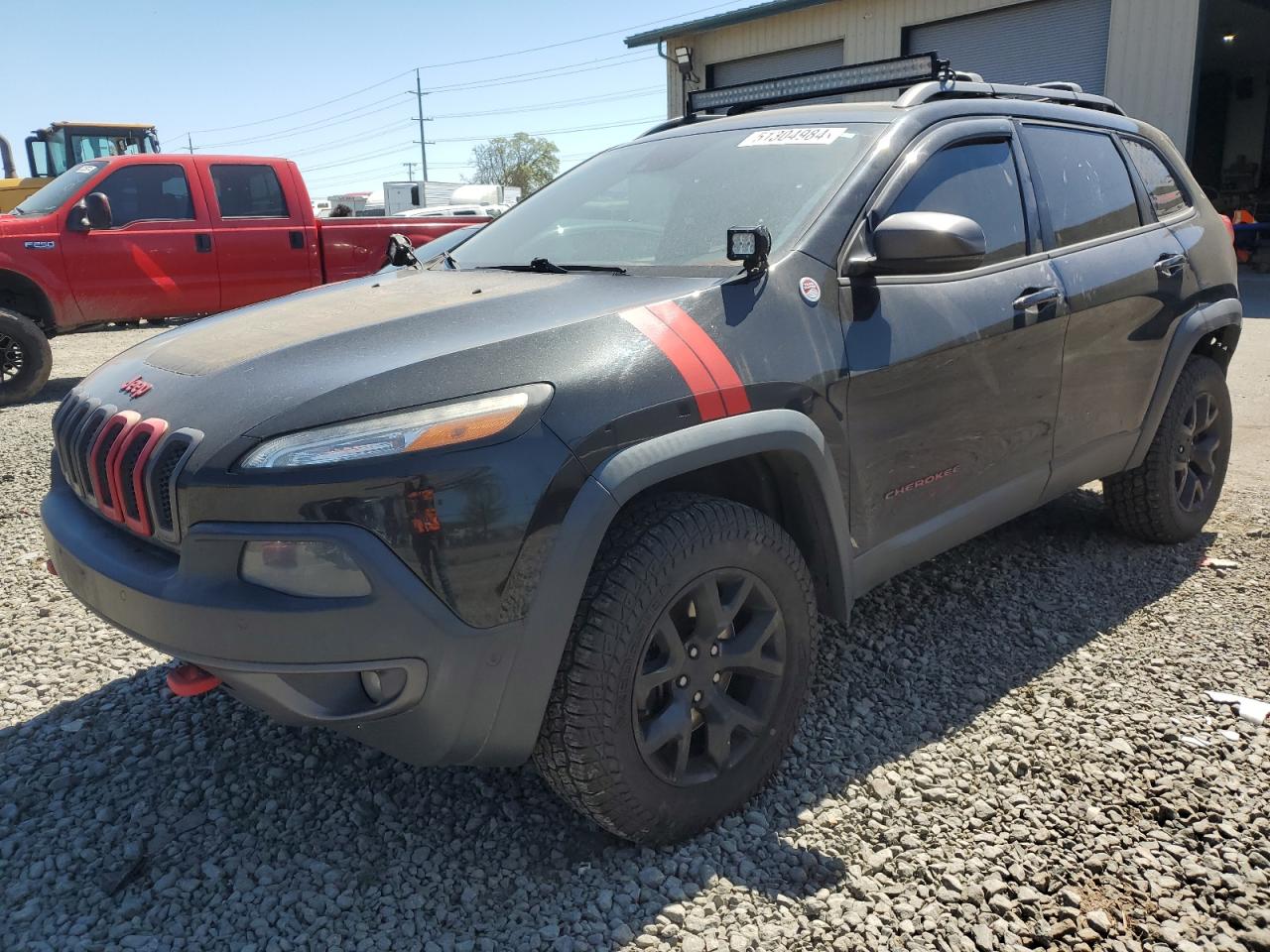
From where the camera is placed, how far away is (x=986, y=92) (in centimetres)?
345

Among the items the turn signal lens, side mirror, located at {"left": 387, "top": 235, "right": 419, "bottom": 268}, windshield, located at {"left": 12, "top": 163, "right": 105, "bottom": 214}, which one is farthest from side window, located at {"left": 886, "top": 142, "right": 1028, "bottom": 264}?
windshield, located at {"left": 12, "top": 163, "right": 105, "bottom": 214}

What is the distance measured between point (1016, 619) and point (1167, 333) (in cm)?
128

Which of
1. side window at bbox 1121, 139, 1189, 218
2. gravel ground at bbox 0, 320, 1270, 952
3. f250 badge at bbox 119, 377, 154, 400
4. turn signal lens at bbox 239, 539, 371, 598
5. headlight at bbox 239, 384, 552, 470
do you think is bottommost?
gravel ground at bbox 0, 320, 1270, 952

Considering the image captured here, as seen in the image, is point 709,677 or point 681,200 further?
point 681,200

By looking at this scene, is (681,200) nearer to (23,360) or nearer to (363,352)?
(363,352)

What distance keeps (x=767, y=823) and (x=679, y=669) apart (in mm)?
505

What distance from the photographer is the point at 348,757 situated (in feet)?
9.04

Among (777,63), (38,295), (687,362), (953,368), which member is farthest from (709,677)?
(777,63)

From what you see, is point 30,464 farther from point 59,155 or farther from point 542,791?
point 59,155

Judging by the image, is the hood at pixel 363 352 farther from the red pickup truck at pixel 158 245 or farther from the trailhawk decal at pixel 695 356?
the red pickup truck at pixel 158 245

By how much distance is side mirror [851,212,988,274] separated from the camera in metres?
2.54

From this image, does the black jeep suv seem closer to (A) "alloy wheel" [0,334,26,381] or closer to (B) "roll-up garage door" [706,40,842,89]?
(A) "alloy wheel" [0,334,26,381]

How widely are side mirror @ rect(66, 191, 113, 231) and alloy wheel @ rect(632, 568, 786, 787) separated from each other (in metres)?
8.09

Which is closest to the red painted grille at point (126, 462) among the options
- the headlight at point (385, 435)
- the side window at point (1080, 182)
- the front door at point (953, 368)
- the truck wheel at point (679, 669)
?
the headlight at point (385, 435)
